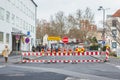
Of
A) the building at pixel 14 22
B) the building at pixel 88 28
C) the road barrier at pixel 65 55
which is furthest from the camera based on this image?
the building at pixel 88 28

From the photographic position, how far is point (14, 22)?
61.6 metres

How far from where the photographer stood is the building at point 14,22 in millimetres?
51188

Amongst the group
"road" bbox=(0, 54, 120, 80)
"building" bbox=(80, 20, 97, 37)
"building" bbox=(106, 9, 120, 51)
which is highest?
"building" bbox=(80, 20, 97, 37)

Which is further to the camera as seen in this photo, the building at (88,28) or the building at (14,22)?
the building at (88,28)

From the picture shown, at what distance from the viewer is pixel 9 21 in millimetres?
56750

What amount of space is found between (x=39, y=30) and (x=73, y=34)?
18.5m

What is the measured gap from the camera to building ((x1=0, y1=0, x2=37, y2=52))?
168ft

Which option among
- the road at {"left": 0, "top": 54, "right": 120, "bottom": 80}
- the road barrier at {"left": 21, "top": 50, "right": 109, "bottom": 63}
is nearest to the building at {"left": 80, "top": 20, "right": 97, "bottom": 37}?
the road barrier at {"left": 21, "top": 50, "right": 109, "bottom": 63}

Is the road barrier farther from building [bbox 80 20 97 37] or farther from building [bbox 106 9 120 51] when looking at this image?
building [bbox 80 20 97 37]

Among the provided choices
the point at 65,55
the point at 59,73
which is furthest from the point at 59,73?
the point at 65,55

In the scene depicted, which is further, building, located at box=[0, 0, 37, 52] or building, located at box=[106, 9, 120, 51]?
building, located at box=[106, 9, 120, 51]

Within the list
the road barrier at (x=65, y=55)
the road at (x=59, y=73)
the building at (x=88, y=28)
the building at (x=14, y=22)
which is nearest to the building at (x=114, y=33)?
the building at (x=14, y=22)

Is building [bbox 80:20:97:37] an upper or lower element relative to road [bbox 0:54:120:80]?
upper

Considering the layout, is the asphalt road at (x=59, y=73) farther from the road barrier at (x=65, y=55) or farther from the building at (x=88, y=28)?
the building at (x=88, y=28)
